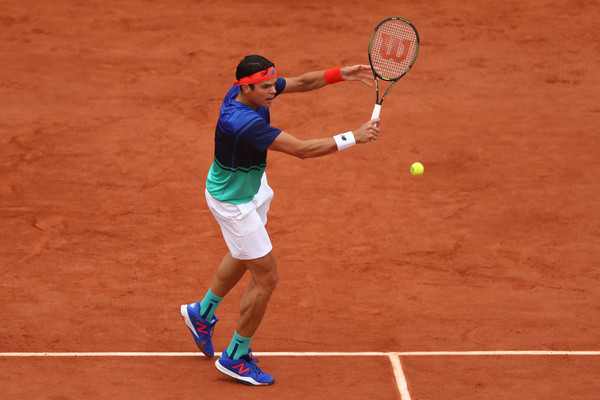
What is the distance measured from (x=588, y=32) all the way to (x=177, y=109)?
261 inches

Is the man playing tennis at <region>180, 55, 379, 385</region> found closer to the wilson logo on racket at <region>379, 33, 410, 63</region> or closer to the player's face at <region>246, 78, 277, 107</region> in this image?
the player's face at <region>246, 78, 277, 107</region>

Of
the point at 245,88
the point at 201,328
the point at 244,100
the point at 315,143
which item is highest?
the point at 245,88

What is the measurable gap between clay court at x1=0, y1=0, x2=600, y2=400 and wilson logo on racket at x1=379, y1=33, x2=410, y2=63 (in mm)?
1967

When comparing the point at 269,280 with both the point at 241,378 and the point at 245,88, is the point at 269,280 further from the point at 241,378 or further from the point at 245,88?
the point at 245,88

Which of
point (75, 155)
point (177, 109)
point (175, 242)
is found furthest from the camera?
point (177, 109)

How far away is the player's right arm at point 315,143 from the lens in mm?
5824

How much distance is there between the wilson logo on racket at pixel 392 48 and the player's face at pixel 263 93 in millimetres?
1574

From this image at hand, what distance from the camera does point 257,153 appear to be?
6.04 meters

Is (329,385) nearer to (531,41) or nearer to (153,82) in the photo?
(153,82)

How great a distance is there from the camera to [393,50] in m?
7.37

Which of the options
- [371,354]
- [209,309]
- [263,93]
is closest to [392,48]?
[263,93]

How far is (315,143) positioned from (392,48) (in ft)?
6.16

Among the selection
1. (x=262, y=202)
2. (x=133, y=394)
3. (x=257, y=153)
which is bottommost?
(x=133, y=394)

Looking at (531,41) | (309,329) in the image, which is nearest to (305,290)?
(309,329)
